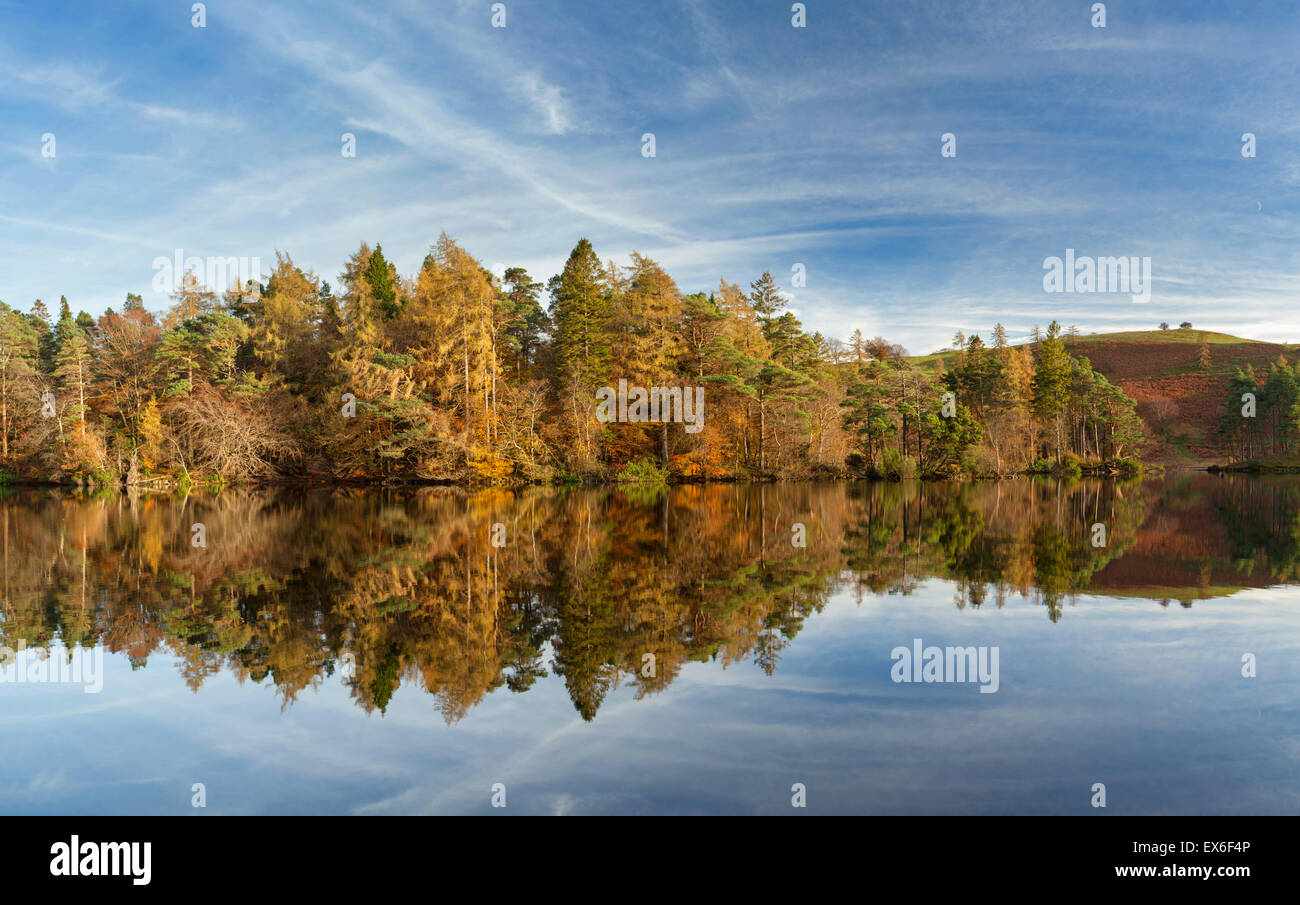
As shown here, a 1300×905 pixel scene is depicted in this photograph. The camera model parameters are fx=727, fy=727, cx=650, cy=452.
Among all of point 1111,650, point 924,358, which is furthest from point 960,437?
point 924,358

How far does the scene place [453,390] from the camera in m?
38.5

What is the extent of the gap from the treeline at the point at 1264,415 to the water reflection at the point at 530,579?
51103mm

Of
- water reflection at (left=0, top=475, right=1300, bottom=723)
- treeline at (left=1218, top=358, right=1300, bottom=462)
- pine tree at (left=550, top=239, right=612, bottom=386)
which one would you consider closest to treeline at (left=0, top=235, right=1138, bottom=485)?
pine tree at (left=550, top=239, right=612, bottom=386)

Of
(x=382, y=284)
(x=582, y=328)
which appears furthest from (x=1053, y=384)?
(x=382, y=284)

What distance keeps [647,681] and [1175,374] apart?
101 meters

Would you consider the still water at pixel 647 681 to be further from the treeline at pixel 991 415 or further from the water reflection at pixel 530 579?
the treeline at pixel 991 415

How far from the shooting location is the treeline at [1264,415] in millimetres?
61406

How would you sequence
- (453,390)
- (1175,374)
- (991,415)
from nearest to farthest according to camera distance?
→ (453,390)
(991,415)
(1175,374)

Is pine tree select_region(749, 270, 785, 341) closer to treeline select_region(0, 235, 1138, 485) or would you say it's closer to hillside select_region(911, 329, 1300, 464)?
treeline select_region(0, 235, 1138, 485)

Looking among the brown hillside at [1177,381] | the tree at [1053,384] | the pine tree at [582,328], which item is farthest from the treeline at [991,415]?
the pine tree at [582,328]

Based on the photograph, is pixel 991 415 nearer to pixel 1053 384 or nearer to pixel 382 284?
pixel 1053 384

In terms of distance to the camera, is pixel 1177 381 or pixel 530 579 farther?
pixel 1177 381

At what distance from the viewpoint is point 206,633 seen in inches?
322
